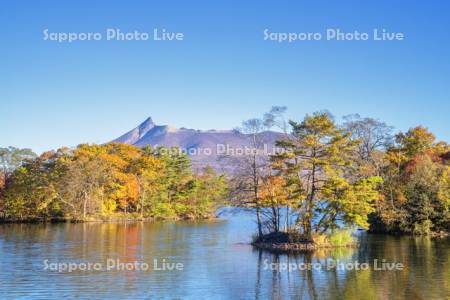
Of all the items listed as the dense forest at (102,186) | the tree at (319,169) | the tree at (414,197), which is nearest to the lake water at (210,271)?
the tree at (319,169)

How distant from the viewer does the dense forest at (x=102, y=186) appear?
71938 millimetres

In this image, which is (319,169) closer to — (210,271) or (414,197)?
(210,271)

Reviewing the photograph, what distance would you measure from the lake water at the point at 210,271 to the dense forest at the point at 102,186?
2373cm

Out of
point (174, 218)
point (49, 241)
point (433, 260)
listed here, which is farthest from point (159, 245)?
point (174, 218)

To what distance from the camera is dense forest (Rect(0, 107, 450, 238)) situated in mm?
41812

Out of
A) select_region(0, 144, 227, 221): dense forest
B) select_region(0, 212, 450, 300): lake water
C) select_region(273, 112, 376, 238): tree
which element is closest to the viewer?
select_region(0, 212, 450, 300): lake water

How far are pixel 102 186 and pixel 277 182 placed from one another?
38.6m

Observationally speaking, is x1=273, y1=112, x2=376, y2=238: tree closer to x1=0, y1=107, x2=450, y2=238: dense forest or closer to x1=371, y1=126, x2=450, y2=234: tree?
x1=0, y1=107, x2=450, y2=238: dense forest

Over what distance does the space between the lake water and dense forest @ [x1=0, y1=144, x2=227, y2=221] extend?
934 inches

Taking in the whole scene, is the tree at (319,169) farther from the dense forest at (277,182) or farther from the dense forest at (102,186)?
the dense forest at (102,186)

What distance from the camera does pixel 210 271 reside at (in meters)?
31.7

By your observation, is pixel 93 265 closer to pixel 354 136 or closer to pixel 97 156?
pixel 354 136

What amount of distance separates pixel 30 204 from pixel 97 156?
1098 cm

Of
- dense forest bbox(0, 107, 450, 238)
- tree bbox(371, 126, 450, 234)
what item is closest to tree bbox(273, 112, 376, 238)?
dense forest bbox(0, 107, 450, 238)
